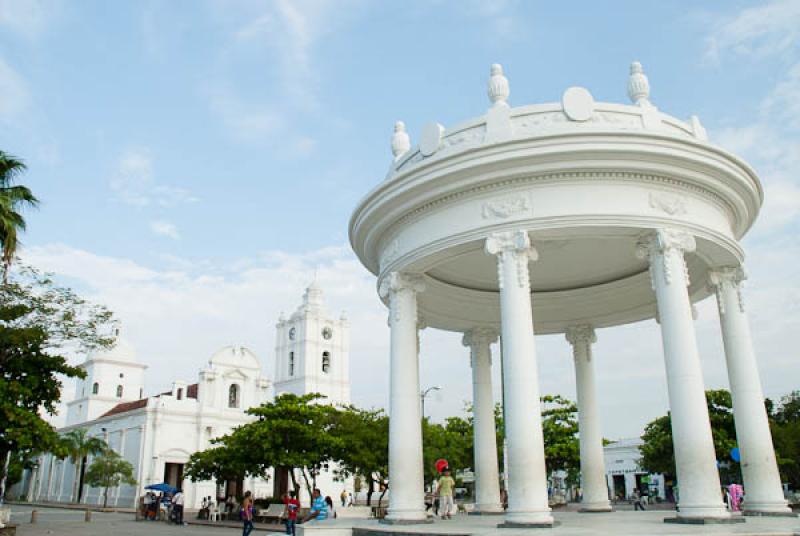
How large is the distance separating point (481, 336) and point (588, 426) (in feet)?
17.0

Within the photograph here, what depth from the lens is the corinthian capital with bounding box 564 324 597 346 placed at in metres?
26.6

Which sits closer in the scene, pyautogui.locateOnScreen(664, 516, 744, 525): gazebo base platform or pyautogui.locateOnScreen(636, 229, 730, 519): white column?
pyautogui.locateOnScreen(664, 516, 744, 525): gazebo base platform

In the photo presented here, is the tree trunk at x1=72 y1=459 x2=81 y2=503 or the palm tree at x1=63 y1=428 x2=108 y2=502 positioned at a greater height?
the palm tree at x1=63 y1=428 x2=108 y2=502

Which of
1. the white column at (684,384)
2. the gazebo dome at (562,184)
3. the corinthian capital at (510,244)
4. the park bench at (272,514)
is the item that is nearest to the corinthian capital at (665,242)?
the white column at (684,384)

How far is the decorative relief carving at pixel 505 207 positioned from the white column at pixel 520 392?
0.57 meters

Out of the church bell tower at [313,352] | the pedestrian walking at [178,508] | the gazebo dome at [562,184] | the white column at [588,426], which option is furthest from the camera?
A: the church bell tower at [313,352]

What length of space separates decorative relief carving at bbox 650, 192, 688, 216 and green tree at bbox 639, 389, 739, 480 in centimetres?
3879

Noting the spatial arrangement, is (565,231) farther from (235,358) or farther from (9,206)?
(235,358)

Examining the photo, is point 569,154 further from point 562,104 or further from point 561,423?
point 561,423

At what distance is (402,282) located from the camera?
20344 millimetres

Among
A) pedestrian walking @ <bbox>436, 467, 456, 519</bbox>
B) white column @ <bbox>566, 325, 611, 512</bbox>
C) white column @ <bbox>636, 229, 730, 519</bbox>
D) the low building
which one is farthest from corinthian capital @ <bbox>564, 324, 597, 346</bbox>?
the low building

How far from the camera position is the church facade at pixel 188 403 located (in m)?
76.1

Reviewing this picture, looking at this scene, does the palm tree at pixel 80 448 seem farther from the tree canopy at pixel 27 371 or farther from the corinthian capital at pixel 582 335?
the corinthian capital at pixel 582 335

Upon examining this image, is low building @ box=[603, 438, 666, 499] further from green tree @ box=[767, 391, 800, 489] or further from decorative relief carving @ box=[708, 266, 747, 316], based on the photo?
decorative relief carving @ box=[708, 266, 747, 316]
